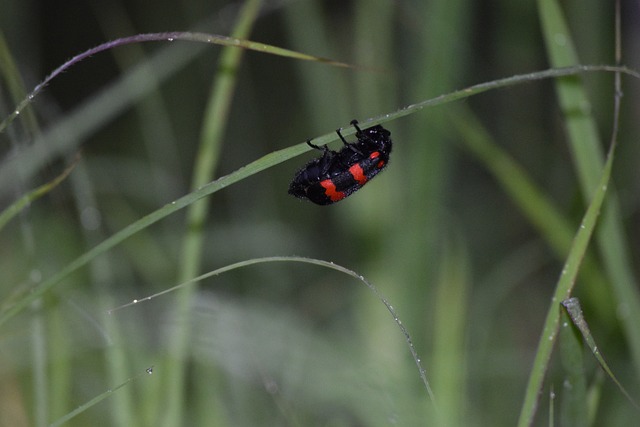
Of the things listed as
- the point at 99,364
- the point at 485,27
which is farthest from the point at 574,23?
the point at 99,364

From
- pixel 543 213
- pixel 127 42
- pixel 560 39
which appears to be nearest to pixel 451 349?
pixel 543 213

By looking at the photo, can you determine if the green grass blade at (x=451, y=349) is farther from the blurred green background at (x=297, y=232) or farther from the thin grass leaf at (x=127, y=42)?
the thin grass leaf at (x=127, y=42)

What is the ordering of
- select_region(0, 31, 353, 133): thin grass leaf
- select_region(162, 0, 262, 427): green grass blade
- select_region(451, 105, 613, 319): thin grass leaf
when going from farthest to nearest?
select_region(451, 105, 613, 319): thin grass leaf < select_region(162, 0, 262, 427): green grass blade < select_region(0, 31, 353, 133): thin grass leaf

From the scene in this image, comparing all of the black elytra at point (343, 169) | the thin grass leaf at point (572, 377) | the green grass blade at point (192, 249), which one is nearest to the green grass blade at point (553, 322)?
the thin grass leaf at point (572, 377)

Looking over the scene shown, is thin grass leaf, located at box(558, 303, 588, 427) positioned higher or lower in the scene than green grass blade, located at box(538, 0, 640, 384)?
lower

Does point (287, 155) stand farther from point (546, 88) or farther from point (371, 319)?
point (546, 88)

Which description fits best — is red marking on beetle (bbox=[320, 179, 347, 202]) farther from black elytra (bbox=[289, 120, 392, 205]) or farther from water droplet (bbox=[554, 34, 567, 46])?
water droplet (bbox=[554, 34, 567, 46])

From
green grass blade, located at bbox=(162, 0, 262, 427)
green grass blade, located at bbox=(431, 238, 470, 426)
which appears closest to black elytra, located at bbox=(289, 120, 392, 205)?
green grass blade, located at bbox=(162, 0, 262, 427)

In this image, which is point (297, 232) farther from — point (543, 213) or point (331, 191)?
point (331, 191)
